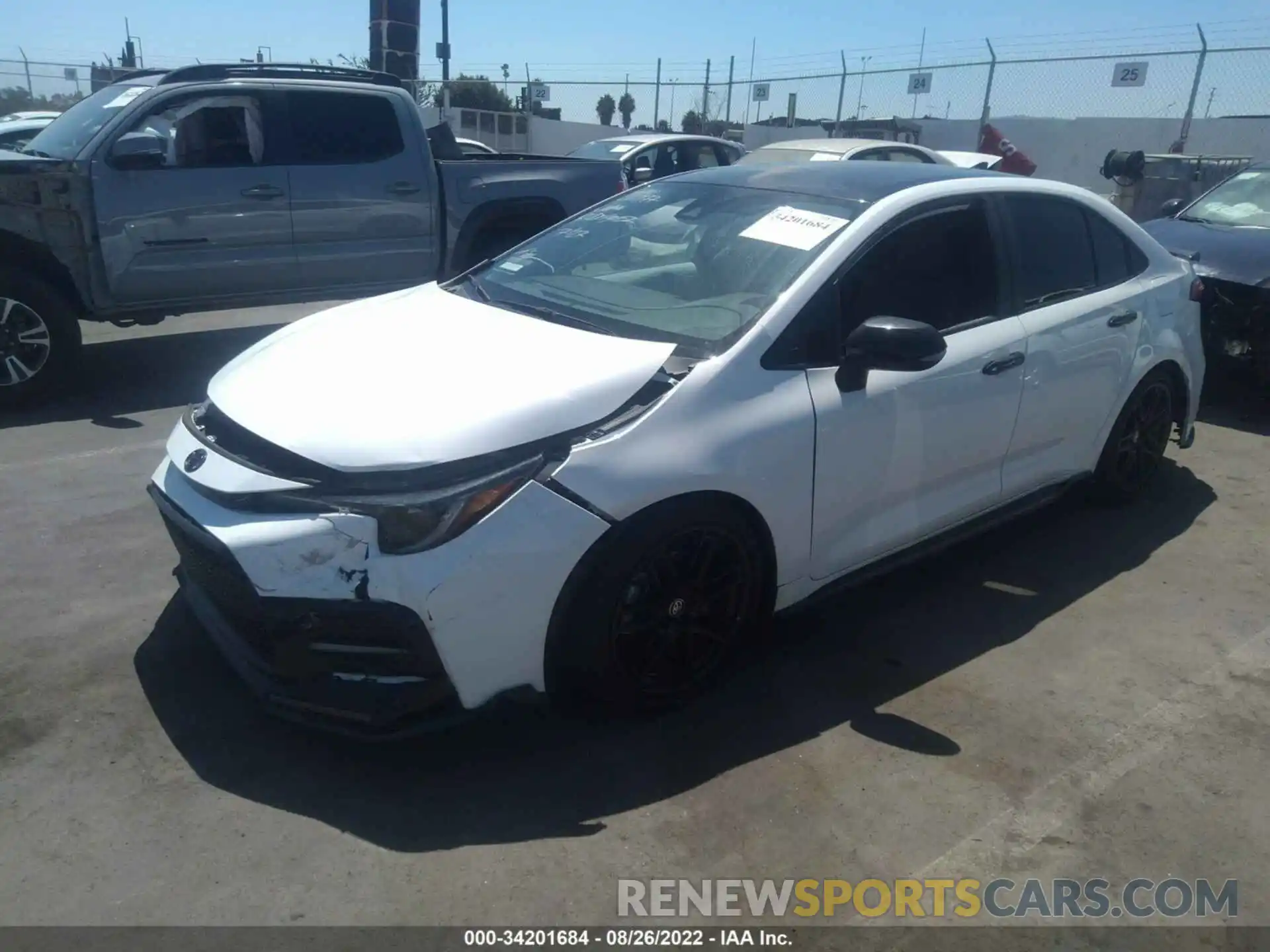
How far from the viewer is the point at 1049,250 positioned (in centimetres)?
429

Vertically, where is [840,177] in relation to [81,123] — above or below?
above

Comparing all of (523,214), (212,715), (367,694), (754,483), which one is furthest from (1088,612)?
(523,214)

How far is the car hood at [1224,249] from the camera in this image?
22.1 ft

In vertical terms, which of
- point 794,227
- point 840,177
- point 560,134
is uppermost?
point 840,177

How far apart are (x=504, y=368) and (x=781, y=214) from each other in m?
1.31

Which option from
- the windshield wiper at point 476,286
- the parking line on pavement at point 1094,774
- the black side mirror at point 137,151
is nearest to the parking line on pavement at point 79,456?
the black side mirror at point 137,151

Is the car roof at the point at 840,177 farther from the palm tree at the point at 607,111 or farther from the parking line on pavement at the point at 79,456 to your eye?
the palm tree at the point at 607,111

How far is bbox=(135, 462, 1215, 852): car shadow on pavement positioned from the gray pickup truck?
3577 mm

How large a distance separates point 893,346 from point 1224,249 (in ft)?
16.8

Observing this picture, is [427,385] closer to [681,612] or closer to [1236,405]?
[681,612]

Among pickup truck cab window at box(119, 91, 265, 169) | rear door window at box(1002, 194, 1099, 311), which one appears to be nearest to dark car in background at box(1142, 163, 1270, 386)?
rear door window at box(1002, 194, 1099, 311)

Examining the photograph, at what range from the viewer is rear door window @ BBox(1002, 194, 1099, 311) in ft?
13.5

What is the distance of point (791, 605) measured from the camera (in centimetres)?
348

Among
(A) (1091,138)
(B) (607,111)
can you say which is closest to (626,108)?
(B) (607,111)
